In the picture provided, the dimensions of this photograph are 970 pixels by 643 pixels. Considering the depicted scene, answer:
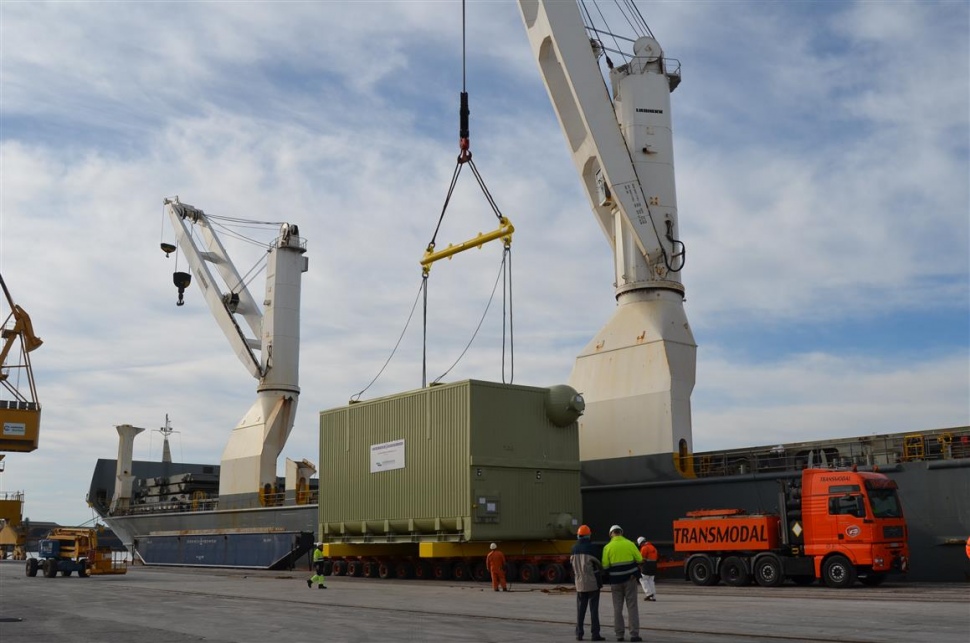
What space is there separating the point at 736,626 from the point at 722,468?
45.5 ft

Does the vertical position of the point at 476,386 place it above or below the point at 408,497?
above

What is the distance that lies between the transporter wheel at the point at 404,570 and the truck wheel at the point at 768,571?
1141 cm

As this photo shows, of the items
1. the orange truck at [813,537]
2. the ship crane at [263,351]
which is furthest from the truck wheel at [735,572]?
the ship crane at [263,351]

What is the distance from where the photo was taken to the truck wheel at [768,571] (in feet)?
66.1

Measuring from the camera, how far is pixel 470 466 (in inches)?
981

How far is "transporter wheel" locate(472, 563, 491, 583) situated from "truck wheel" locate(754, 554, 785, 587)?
25.8 ft

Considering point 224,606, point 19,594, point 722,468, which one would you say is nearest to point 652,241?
point 722,468

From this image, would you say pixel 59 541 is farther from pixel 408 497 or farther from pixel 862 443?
pixel 862 443

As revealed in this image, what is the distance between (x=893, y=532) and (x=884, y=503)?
1.95ft

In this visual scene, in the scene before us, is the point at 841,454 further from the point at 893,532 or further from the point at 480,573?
the point at 480,573

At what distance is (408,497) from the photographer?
27.2 meters

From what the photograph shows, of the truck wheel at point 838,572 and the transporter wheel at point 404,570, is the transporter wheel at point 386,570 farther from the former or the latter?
the truck wheel at point 838,572

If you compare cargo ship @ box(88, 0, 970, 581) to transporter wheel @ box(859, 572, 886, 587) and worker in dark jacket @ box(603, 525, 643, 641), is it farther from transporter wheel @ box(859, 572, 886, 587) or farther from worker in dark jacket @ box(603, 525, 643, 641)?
worker in dark jacket @ box(603, 525, 643, 641)

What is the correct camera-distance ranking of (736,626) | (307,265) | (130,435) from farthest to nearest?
(130,435) < (307,265) < (736,626)
